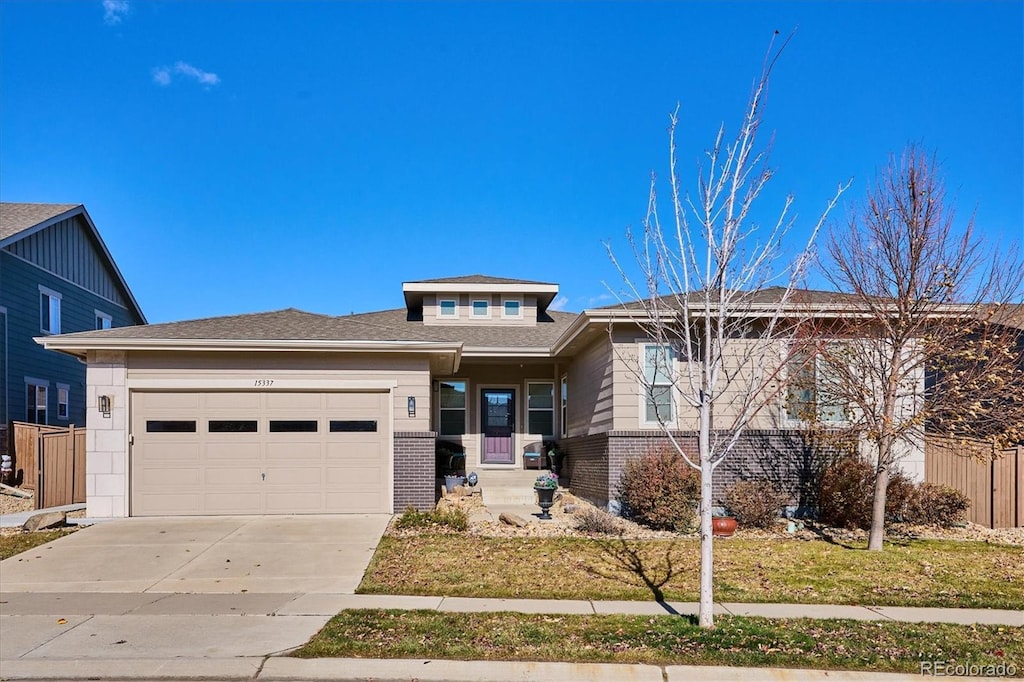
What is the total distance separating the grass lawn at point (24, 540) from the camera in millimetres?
12289

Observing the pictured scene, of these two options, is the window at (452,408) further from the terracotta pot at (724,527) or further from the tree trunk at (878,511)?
the tree trunk at (878,511)

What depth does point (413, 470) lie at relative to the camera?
51.0ft

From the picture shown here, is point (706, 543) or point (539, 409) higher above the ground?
point (539, 409)

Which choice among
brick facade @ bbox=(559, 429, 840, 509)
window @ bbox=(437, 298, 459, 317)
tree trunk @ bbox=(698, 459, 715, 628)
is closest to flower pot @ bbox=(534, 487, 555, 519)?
brick facade @ bbox=(559, 429, 840, 509)

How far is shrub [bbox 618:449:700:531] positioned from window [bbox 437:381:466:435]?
7.92 metres

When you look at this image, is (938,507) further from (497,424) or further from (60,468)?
(60,468)

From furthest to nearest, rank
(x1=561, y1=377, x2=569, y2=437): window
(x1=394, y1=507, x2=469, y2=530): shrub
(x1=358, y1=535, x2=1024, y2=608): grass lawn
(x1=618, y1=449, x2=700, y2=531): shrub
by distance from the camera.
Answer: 1. (x1=561, y1=377, x2=569, y2=437): window
2. (x1=394, y1=507, x2=469, y2=530): shrub
3. (x1=618, y1=449, x2=700, y2=531): shrub
4. (x1=358, y1=535, x2=1024, y2=608): grass lawn

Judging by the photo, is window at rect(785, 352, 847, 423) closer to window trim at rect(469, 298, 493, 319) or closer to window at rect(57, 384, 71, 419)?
window trim at rect(469, 298, 493, 319)

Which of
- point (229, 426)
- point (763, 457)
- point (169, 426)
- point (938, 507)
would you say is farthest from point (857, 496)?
point (169, 426)

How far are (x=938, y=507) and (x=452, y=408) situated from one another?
466 inches

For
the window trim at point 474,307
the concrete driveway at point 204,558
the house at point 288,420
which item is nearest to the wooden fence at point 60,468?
the house at point 288,420

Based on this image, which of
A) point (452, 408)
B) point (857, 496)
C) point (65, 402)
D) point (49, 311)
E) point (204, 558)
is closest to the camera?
point (204, 558)

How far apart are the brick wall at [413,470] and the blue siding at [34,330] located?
45.4ft

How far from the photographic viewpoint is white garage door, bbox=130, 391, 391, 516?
15.2 metres
